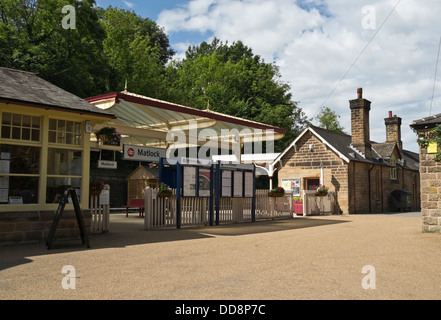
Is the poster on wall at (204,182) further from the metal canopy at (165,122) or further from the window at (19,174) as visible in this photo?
the window at (19,174)

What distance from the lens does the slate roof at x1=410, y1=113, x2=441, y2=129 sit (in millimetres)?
12501

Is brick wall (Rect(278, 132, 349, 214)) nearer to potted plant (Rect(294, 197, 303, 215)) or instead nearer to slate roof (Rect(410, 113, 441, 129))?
potted plant (Rect(294, 197, 303, 215))

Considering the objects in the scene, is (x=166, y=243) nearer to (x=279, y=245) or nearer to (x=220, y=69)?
(x=279, y=245)

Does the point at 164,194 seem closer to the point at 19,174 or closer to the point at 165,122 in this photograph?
the point at 165,122

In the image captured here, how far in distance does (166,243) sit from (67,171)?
118 inches

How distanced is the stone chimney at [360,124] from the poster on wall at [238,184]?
41.4 ft

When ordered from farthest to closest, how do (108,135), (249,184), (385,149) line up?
(385,149) → (249,184) → (108,135)

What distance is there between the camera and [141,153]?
48.6 ft

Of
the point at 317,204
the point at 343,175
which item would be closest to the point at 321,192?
the point at 317,204

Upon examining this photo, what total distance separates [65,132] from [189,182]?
4572mm

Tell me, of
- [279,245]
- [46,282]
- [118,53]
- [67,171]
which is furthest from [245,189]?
[118,53]

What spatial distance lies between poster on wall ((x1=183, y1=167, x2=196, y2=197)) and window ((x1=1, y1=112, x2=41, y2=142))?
4964mm

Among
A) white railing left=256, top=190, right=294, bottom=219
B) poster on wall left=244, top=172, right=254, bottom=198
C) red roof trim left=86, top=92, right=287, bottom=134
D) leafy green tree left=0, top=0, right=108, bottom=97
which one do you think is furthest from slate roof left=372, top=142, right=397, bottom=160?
leafy green tree left=0, top=0, right=108, bottom=97
